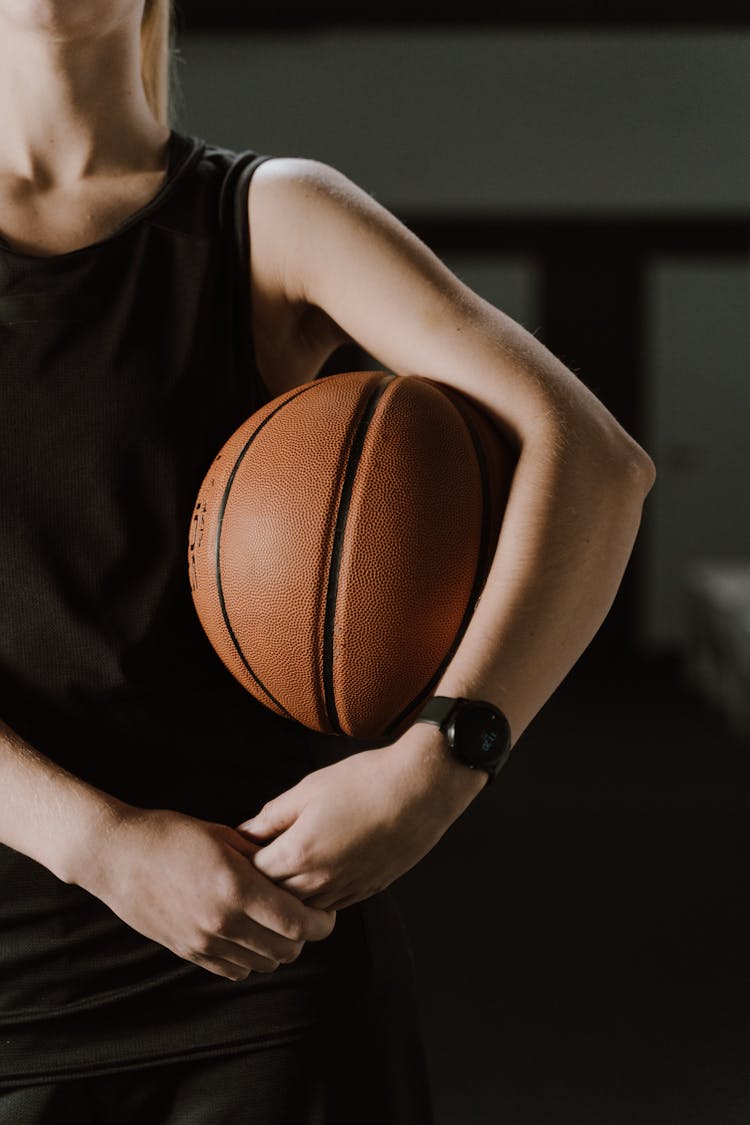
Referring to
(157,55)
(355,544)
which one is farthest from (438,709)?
(157,55)

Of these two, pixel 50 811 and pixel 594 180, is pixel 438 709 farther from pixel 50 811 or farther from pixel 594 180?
pixel 594 180

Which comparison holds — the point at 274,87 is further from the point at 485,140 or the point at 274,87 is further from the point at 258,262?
the point at 258,262

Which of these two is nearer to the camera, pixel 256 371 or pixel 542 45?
pixel 256 371

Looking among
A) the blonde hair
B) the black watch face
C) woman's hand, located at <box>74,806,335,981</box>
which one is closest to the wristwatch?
the black watch face

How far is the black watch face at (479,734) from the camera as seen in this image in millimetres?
790

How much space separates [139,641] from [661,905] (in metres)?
2.73

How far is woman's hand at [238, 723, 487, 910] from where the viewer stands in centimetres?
77

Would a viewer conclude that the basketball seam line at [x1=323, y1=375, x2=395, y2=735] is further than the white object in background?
No

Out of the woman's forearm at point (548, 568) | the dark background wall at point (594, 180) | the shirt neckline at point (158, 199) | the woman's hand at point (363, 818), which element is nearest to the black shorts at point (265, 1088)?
the woman's hand at point (363, 818)

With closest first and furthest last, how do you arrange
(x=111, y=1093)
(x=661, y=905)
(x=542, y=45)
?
(x=111, y=1093) → (x=661, y=905) → (x=542, y=45)

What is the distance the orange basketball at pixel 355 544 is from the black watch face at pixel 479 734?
0.07 meters

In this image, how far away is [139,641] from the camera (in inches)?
34.2

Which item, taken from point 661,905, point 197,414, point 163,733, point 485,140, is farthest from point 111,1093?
point 485,140

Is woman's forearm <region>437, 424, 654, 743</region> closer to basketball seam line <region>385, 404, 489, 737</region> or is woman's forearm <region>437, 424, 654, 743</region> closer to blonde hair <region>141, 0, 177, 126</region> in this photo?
basketball seam line <region>385, 404, 489, 737</region>
